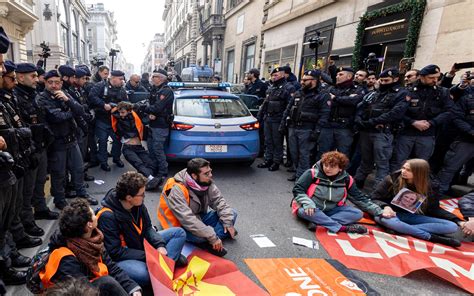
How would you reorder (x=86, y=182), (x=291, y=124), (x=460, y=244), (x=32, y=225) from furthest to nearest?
(x=291, y=124) < (x=86, y=182) < (x=460, y=244) < (x=32, y=225)

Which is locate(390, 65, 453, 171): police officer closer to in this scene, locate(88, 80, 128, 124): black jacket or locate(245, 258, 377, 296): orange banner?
locate(245, 258, 377, 296): orange banner

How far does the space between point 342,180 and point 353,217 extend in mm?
471

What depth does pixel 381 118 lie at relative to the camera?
4.67m

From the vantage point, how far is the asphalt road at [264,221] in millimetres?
2787

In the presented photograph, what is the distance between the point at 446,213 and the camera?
3.68 metres

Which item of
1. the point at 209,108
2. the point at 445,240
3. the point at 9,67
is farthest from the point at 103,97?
the point at 445,240

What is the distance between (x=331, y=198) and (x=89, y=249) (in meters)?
2.85

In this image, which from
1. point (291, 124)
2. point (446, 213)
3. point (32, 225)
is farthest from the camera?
point (291, 124)

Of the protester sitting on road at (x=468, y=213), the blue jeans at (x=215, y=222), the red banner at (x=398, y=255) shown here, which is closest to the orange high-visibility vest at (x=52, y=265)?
the blue jeans at (x=215, y=222)

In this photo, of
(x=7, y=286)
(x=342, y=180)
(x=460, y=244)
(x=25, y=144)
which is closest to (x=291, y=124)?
(x=342, y=180)

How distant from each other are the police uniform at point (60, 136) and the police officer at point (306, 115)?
136 inches

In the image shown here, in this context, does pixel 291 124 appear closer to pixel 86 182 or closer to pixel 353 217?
pixel 353 217

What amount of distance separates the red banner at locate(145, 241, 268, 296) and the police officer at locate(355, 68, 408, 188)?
10.5ft

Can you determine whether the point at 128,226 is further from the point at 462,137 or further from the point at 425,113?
the point at 462,137
